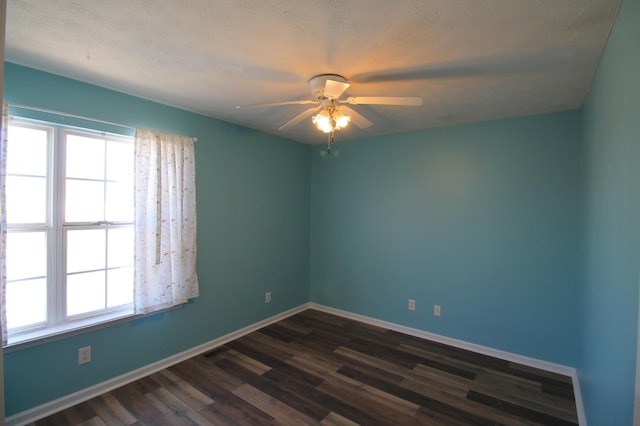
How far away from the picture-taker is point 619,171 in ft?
4.82

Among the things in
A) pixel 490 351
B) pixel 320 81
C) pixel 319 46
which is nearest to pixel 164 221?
pixel 320 81

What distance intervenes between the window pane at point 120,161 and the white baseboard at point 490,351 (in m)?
3.04

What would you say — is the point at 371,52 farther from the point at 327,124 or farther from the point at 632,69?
the point at 632,69

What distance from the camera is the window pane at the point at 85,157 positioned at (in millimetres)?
2400

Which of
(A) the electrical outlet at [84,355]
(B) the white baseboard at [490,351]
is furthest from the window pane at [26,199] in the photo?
(B) the white baseboard at [490,351]

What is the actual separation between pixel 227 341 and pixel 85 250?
1.70 meters

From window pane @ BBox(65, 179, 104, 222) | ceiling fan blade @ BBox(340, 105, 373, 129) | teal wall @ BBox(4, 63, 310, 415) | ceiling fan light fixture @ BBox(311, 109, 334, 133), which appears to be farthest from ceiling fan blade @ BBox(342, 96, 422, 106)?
window pane @ BBox(65, 179, 104, 222)

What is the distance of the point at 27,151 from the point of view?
2.22 metres

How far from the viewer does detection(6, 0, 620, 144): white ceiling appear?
4.88 feet

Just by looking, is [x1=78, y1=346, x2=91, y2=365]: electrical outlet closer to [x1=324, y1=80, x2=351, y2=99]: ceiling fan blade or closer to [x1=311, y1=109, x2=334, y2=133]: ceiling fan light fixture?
[x1=311, y1=109, x2=334, y2=133]: ceiling fan light fixture

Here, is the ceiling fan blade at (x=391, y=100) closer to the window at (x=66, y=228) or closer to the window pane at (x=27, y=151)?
the window at (x=66, y=228)

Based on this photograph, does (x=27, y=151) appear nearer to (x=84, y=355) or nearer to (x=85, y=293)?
(x=85, y=293)

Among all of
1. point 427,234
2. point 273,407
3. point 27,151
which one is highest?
point 27,151

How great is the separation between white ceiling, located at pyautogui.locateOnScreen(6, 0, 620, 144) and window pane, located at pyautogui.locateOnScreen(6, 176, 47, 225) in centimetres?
80
